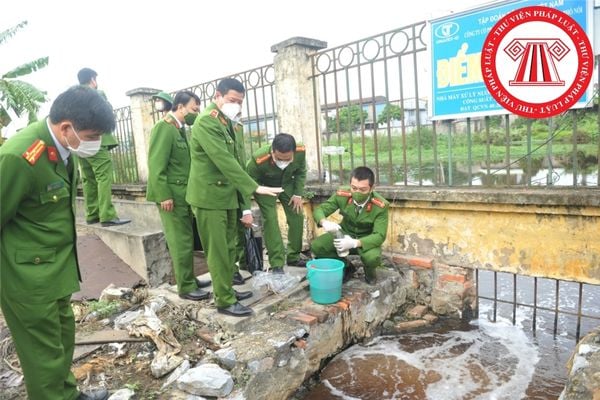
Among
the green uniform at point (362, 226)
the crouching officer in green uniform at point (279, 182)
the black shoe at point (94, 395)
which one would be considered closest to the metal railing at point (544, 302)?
the green uniform at point (362, 226)

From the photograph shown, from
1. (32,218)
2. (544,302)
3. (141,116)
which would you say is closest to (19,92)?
(141,116)

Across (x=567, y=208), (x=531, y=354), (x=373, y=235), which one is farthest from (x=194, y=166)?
(x=531, y=354)

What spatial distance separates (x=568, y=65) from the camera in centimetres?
321

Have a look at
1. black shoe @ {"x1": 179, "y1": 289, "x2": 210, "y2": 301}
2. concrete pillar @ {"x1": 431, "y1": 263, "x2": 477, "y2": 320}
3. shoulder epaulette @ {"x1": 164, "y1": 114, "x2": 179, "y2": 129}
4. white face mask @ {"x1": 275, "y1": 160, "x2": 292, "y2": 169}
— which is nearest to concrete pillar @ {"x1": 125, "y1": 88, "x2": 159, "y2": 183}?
shoulder epaulette @ {"x1": 164, "y1": 114, "x2": 179, "y2": 129}

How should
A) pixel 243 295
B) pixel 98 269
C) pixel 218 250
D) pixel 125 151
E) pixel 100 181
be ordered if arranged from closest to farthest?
pixel 218 250, pixel 243 295, pixel 98 269, pixel 100 181, pixel 125 151

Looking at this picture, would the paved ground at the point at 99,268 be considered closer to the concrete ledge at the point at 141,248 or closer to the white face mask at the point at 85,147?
the concrete ledge at the point at 141,248

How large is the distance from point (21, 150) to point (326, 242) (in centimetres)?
264

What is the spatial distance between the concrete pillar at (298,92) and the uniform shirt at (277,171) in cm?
79

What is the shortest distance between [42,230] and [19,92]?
3.96 meters

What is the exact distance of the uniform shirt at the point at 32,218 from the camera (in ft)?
6.00

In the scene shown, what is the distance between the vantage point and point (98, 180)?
4.95 metres

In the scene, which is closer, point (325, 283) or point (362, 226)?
point (325, 283)

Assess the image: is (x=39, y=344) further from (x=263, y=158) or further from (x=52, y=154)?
(x=263, y=158)

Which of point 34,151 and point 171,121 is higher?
point 171,121
